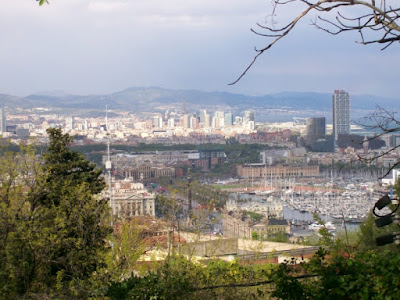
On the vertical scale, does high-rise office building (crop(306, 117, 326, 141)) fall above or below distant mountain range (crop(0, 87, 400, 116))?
below

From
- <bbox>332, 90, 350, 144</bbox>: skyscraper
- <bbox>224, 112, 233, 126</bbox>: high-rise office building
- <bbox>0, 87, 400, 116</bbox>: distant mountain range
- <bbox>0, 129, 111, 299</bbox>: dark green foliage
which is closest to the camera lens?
<bbox>0, 129, 111, 299</bbox>: dark green foliage

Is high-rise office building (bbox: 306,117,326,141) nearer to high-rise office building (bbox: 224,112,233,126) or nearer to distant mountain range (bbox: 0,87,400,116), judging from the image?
high-rise office building (bbox: 224,112,233,126)

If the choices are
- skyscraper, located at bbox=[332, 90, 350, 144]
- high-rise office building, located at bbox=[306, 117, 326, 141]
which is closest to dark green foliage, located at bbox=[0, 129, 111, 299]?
skyscraper, located at bbox=[332, 90, 350, 144]

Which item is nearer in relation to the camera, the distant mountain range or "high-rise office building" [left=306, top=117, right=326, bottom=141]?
"high-rise office building" [left=306, top=117, right=326, bottom=141]

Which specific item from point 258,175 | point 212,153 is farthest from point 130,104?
point 258,175

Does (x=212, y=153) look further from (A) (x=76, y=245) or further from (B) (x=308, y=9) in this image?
(B) (x=308, y=9)

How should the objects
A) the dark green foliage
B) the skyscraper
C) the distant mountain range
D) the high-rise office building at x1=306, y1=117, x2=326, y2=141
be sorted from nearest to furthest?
the dark green foliage
the skyscraper
the high-rise office building at x1=306, y1=117, x2=326, y2=141
the distant mountain range

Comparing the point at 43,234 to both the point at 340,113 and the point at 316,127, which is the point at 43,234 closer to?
the point at 340,113

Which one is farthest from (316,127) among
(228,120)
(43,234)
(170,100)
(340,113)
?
(43,234)
